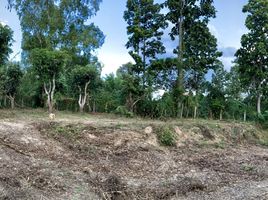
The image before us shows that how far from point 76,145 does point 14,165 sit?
238 cm

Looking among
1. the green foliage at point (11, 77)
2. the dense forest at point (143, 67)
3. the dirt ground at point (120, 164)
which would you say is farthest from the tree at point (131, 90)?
the green foliage at point (11, 77)

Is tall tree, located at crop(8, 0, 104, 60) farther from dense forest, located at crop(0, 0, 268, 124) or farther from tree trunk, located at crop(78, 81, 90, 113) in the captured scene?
tree trunk, located at crop(78, 81, 90, 113)

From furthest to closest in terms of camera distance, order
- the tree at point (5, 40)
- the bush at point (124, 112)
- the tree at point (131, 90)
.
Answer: the tree at point (131, 90)
the bush at point (124, 112)
the tree at point (5, 40)

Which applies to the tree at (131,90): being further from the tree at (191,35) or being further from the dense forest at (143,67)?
the tree at (191,35)

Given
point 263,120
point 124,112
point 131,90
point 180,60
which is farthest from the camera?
point 263,120

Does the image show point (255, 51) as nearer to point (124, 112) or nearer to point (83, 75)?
point (124, 112)

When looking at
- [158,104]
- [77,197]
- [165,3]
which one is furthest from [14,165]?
[165,3]

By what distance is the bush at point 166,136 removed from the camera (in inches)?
451

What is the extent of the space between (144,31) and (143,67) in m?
1.83

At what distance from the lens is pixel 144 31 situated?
17.4 meters

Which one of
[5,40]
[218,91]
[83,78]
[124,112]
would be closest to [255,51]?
[218,91]

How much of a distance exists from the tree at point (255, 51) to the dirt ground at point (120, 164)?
28.4 ft

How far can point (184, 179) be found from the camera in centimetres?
822

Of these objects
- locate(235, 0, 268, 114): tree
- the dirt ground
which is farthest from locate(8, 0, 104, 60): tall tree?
the dirt ground
